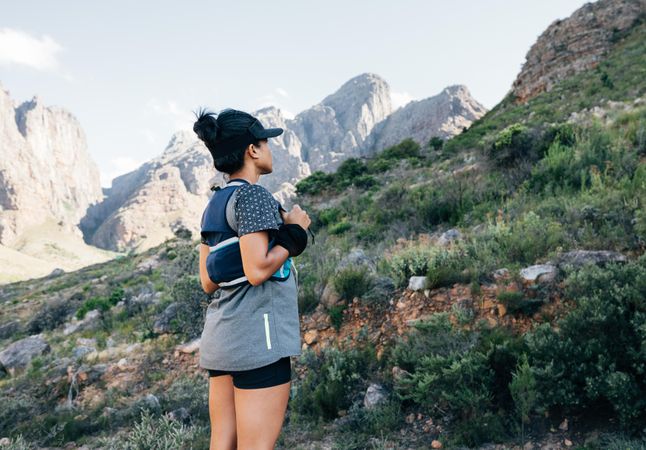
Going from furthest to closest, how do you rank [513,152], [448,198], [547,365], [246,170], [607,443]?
[513,152], [448,198], [547,365], [607,443], [246,170]

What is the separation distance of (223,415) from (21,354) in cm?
800

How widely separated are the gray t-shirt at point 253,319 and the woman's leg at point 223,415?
7.5 inches

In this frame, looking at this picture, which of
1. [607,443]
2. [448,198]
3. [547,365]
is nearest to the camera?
[607,443]

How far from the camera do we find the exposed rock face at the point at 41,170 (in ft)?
438

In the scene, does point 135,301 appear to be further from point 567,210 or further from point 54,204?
point 54,204

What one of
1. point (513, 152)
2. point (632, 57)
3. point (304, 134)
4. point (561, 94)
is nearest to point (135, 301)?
point (513, 152)

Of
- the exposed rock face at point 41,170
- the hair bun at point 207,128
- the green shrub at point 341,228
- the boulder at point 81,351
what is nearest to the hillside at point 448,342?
the boulder at point 81,351

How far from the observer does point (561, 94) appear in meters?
22.0

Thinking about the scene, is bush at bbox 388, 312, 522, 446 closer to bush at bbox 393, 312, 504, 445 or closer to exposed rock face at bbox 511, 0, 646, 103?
bush at bbox 393, 312, 504, 445

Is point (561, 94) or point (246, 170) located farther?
point (561, 94)

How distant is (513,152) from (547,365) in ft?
24.7

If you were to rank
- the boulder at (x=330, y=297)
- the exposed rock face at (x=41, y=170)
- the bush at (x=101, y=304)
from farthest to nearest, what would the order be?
the exposed rock face at (x=41, y=170)
the bush at (x=101, y=304)
the boulder at (x=330, y=297)

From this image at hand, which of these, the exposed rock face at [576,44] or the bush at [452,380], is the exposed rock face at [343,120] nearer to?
the exposed rock face at [576,44]

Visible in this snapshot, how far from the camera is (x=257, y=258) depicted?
1632mm
